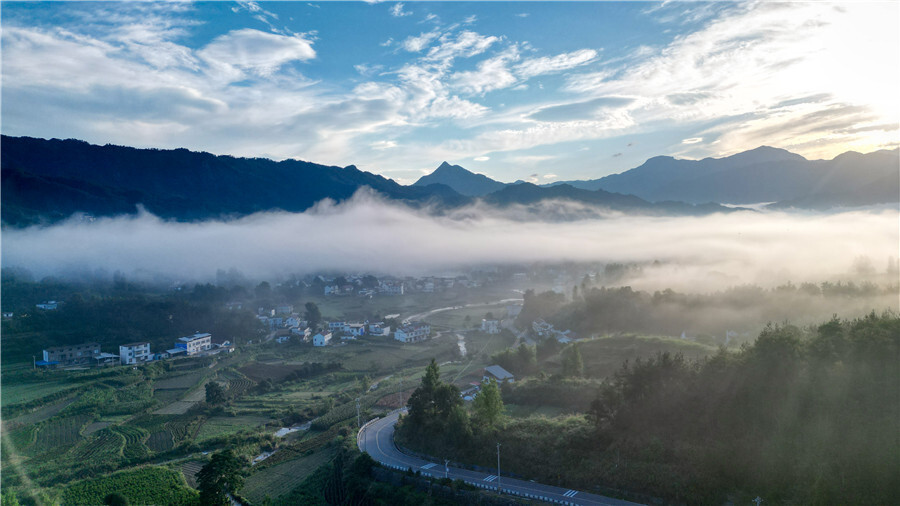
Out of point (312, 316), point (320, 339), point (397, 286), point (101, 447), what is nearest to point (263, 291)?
point (312, 316)

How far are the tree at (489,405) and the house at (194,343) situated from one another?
37.5 m

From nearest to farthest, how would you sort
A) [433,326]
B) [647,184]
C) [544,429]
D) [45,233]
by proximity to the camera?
[544,429], [433,326], [45,233], [647,184]

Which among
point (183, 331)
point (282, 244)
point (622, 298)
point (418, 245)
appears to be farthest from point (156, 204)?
point (622, 298)

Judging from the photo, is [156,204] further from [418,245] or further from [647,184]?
[647,184]

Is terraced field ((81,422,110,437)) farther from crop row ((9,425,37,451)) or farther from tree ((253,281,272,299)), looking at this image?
tree ((253,281,272,299))

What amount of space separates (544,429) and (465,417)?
11.6 ft

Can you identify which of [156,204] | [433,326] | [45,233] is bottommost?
[433,326]

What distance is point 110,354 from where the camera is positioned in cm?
4381

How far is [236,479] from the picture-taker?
17797 millimetres

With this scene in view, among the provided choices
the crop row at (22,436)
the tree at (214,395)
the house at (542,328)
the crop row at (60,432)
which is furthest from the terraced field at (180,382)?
the house at (542,328)

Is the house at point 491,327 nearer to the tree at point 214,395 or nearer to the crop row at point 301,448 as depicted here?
the tree at point 214,395

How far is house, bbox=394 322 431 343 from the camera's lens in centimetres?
5262

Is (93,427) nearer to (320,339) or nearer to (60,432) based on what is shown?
(60,432)

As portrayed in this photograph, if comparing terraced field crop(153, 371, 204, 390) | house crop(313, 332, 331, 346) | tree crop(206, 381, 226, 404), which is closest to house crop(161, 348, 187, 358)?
terraced field crop(153, 371, 204, 390)
